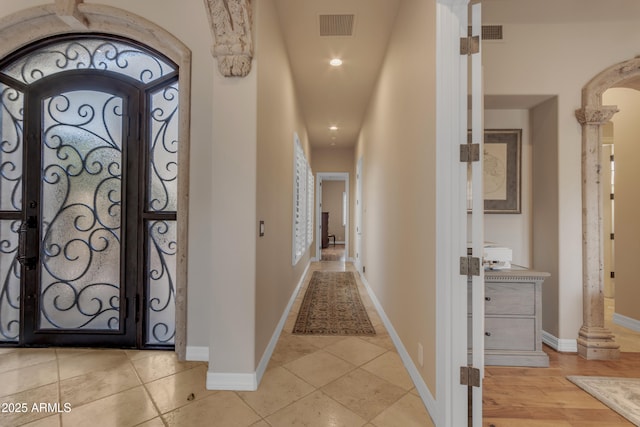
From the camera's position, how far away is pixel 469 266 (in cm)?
148

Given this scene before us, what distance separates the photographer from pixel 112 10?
2262 mm

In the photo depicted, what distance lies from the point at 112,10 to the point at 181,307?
255 cm

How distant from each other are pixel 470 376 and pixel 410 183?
1.31m

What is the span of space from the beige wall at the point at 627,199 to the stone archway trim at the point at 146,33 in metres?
4.79

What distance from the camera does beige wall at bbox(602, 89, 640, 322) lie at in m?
3.12

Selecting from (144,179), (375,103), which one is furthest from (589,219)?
(144,179)

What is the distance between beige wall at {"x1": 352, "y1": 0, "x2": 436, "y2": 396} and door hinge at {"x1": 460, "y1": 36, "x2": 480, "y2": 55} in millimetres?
179

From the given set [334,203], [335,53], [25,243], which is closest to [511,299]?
[335,53]

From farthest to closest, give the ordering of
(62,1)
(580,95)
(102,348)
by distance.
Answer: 1. (580,95)
2. (102,348)
3. (62,1)

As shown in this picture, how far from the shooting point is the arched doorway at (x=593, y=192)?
8.18 feet

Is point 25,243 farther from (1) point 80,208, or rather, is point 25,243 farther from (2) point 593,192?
(2) point 593,192

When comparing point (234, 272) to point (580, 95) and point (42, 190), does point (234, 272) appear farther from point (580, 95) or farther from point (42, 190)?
point (580, 95)

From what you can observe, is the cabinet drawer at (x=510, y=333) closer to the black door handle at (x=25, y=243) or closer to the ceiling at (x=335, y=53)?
the ceiling at (x=335, y=53)

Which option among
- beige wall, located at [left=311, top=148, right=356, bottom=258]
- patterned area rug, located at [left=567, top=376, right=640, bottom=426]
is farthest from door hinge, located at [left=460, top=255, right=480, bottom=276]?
beige wall, located at [left=311, top=148, right=356, bottom=258]
